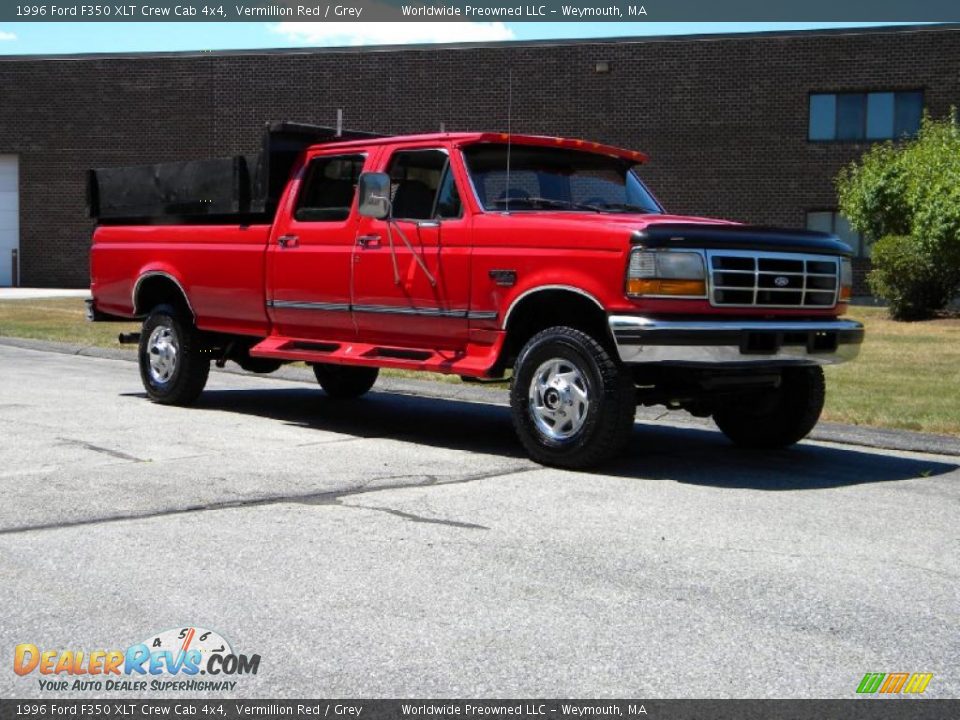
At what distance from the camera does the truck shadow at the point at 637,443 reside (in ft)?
25.9

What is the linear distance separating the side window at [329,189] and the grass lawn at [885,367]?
11.8 feet

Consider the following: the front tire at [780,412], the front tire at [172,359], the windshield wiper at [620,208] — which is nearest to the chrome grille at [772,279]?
the front tire at [780,412]

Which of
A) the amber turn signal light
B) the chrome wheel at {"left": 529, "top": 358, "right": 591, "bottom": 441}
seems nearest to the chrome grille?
the amber turn signal light

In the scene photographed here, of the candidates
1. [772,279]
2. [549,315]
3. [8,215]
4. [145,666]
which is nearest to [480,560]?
[145,666]

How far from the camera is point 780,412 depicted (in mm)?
8891

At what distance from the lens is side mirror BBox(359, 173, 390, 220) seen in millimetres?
8625

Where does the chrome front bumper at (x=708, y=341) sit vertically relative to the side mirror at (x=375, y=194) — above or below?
below

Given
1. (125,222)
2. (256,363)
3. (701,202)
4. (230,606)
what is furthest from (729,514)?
(701,202)

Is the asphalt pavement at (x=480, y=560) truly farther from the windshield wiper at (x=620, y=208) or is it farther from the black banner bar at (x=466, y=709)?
the windshield wiper at (x=620, y=208)

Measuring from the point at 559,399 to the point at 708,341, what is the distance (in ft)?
3.26

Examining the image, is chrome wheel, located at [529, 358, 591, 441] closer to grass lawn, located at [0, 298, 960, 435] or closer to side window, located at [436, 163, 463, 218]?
side window, located at [436, 163, 463, 218]

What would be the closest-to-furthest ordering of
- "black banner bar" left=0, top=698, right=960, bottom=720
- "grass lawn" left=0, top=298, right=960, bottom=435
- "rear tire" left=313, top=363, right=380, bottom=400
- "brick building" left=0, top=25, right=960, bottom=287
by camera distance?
"black banner bar" left=0, top=698, right=960, bottom=720 < "grass lawn" left=0, top=298, right=960, bottom=435 < "rear tire" left=313, top=363, right=380, bottom=400 < "brick building" left=0, top=25, right=960, bottom=287

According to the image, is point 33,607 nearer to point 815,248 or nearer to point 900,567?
point 900,567

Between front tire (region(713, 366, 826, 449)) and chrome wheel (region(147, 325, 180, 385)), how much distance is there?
4.56 meters
